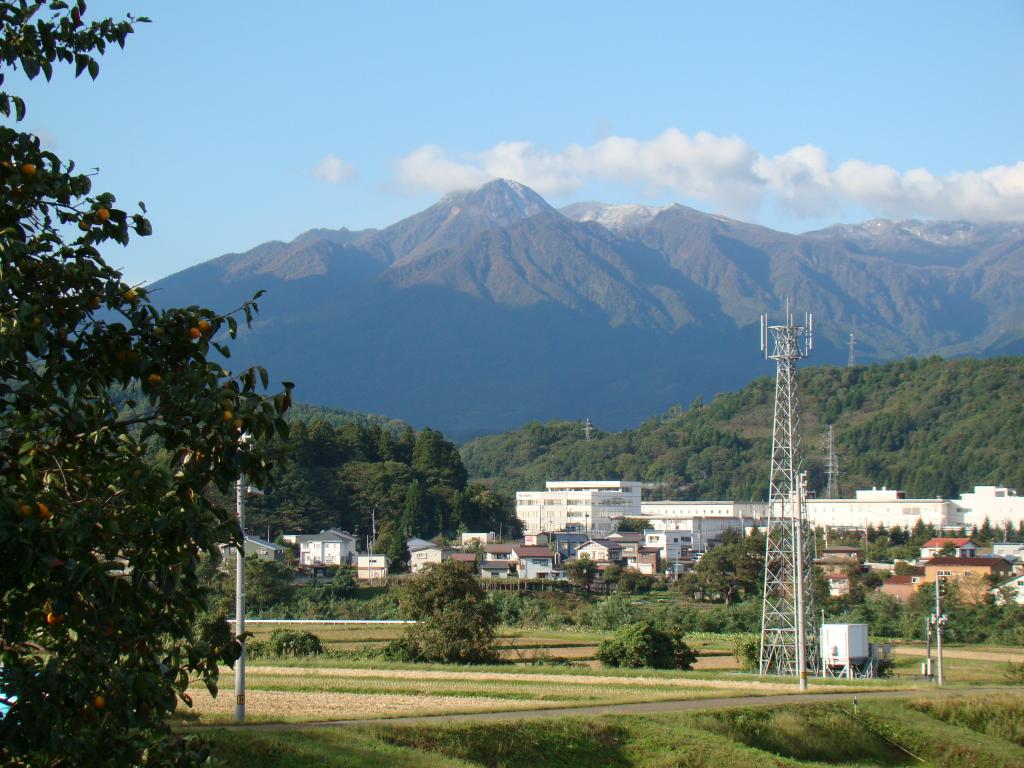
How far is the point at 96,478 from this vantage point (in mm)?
5234

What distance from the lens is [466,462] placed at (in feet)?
568

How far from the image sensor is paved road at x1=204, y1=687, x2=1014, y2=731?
18594 mm

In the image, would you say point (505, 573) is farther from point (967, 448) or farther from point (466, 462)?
point (466, 462)

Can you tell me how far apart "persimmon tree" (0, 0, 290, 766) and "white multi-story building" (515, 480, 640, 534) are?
95347 millimetres

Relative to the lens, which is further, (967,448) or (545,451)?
A: (545,451)

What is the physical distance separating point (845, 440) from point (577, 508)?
136 feet

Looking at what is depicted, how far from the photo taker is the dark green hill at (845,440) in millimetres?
121000

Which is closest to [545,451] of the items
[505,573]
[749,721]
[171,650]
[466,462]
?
[466,462]

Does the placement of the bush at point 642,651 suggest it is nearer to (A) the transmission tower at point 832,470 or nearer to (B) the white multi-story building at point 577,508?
(B) the white multi-story building at point 577,508

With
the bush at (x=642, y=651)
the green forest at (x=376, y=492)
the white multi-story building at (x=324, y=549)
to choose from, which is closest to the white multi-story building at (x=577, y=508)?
the green forest at (x=376, y=492)

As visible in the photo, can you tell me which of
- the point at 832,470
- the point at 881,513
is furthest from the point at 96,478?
the point at 832,470

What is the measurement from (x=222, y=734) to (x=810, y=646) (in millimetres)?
23062

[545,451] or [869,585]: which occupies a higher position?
[545,451]

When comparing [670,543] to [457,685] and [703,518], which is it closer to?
[703,518]
